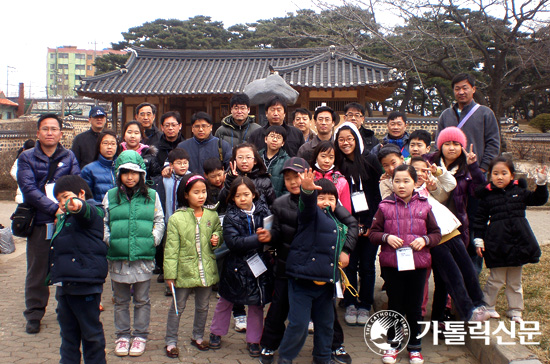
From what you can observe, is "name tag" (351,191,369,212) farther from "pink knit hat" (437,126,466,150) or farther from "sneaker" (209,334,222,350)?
"sneaker" (209,334,222,350)

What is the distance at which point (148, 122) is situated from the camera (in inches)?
215

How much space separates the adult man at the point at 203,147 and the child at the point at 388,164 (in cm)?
167

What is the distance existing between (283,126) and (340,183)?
1240mm

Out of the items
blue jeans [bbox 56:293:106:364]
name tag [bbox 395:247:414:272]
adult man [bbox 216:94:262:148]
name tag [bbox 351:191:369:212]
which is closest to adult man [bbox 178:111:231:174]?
adult man [bbox 216:94:262:148]

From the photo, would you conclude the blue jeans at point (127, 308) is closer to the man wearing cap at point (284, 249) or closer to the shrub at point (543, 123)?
the man wearing cap at point (284, 249)

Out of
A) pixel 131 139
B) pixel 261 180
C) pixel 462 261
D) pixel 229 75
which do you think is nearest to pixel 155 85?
pixel 229 75

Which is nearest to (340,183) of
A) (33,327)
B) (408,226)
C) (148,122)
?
(408,226)

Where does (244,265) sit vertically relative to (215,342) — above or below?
above

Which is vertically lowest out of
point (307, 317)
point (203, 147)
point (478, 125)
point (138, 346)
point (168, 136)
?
point (138, 346)

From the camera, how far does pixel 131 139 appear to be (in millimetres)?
4797

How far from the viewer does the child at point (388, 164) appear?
414cm

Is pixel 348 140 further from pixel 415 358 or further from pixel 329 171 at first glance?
pixel 415 358

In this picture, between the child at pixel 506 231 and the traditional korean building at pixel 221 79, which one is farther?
the traditional korean building at pixel 221 79

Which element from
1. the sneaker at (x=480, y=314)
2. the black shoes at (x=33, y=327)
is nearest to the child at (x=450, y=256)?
the sneaker at (x=480, y=314)
